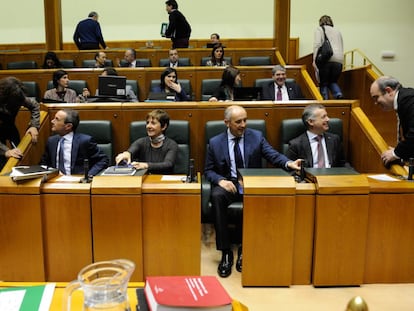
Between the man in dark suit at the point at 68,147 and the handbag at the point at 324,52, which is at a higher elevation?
the handbag at the point at 324,52

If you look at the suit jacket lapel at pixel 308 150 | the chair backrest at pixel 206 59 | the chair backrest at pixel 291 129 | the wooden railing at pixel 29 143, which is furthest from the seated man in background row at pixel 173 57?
the suit jacket lapel at pixel 308 150

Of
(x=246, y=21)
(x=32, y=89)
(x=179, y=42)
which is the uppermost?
(x=246, y=21)

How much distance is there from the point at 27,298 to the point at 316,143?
6.77 ft

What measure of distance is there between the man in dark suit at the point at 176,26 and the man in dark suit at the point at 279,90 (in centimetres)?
210

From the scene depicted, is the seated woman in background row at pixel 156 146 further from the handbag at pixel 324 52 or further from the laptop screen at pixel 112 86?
the handbag at pixel 324 52

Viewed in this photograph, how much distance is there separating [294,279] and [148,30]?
23.7 feet

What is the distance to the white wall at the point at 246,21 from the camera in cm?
810

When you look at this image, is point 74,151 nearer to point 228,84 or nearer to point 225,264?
point 225,264

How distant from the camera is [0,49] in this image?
27.5 ft

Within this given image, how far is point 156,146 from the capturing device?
2.72 m

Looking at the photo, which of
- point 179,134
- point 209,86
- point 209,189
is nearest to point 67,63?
point 209,86

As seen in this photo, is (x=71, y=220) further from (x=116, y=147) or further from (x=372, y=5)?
(x=372, y=5)

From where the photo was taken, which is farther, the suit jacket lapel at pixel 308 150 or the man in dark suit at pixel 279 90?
the man in dark suit at pixel 279 90

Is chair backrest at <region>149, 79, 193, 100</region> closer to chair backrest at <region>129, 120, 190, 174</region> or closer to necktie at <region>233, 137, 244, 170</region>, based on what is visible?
chair backrest at <region>129, 120, 190, 174</region>
